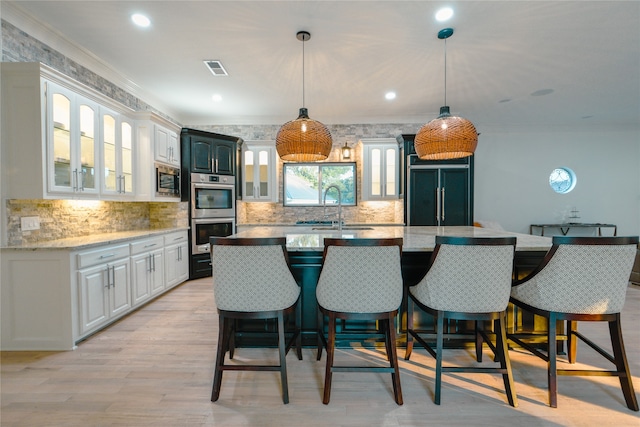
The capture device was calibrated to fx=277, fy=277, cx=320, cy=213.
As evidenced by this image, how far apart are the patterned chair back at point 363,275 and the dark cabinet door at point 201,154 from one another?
353cm

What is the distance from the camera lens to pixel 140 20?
249cm

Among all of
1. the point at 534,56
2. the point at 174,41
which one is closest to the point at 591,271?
the point at 534,56

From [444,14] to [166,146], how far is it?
12.2 feet

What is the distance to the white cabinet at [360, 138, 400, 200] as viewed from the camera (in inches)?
196

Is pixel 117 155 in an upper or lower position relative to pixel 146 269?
upper

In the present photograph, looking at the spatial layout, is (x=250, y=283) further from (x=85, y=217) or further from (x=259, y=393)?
(x=85, y=217)

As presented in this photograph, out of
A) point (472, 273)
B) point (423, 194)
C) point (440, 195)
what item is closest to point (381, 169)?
point (423, 194)

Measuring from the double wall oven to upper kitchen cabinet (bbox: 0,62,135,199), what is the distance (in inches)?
58.4

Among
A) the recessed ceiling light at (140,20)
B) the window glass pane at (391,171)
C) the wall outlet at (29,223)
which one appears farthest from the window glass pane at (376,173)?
the wall outlet at (29,223)

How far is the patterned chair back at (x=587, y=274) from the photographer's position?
156 cm

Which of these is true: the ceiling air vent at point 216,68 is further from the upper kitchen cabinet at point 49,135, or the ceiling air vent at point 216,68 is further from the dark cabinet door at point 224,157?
the dark cabinet door at point 224,157

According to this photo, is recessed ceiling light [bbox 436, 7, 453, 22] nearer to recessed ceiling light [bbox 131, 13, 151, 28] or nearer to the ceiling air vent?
the ceiling air vent

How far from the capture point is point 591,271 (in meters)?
1.60

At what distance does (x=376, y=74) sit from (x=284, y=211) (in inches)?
116
